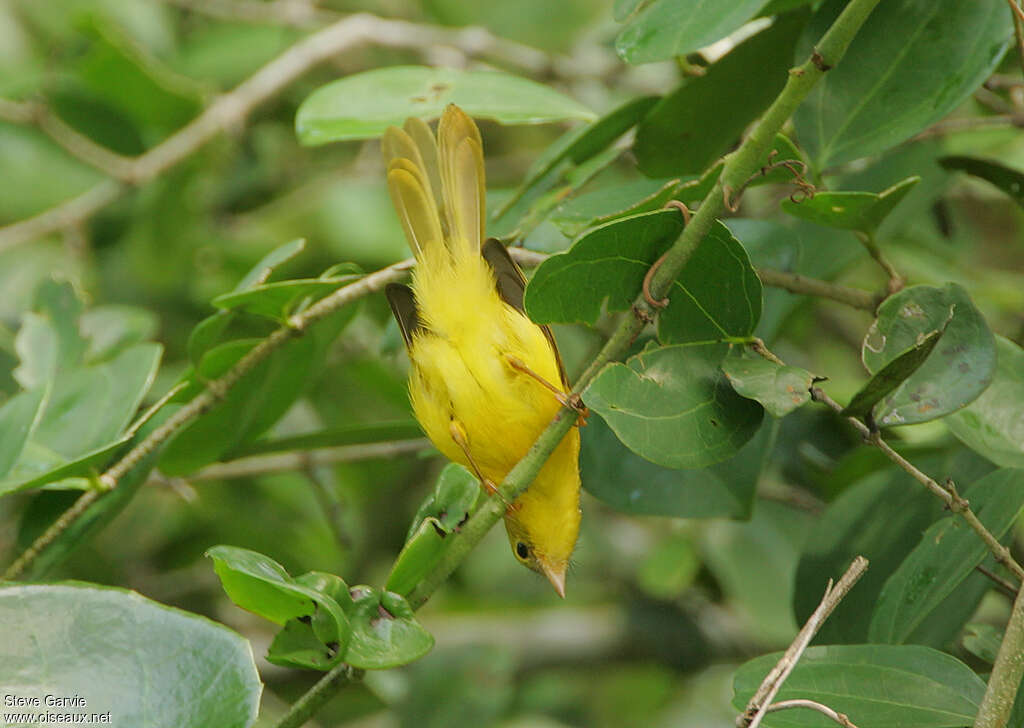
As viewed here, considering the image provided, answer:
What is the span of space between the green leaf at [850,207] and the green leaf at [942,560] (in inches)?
15.0

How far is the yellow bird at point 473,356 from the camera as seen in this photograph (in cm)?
209

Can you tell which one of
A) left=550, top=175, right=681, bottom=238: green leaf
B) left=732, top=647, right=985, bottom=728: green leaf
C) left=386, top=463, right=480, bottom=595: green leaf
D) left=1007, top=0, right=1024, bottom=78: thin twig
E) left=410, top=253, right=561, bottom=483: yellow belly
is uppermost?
left=1007, top=0, right=1024, bottom=78: thin twig

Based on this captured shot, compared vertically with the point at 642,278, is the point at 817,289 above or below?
below

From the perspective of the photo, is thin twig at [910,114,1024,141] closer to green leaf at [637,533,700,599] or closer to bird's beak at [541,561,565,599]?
bird's beak at [541,561,565,599]

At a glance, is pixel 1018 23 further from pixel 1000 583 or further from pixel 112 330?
pixel 112 330

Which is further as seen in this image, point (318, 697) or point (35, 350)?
point (35, 350)

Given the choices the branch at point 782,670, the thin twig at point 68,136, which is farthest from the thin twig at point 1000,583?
the thin twig at point 68,136

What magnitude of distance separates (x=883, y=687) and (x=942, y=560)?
0.21 metres

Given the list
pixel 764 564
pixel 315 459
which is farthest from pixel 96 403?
pixel 764 564

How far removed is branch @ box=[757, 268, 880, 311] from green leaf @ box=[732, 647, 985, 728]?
0.58 metres

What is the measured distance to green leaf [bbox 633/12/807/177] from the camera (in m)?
1.74

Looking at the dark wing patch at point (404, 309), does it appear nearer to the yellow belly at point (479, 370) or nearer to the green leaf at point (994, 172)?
the yellow belly at point (479, 370)

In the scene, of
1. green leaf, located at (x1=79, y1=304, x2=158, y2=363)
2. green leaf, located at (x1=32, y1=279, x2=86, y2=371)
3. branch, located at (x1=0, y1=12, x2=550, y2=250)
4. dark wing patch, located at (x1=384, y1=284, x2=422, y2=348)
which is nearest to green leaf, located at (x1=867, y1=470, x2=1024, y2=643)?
dark wing patch, located at (x1=384, y1=284, x2=422, y2=348)

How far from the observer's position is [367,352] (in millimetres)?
3242
